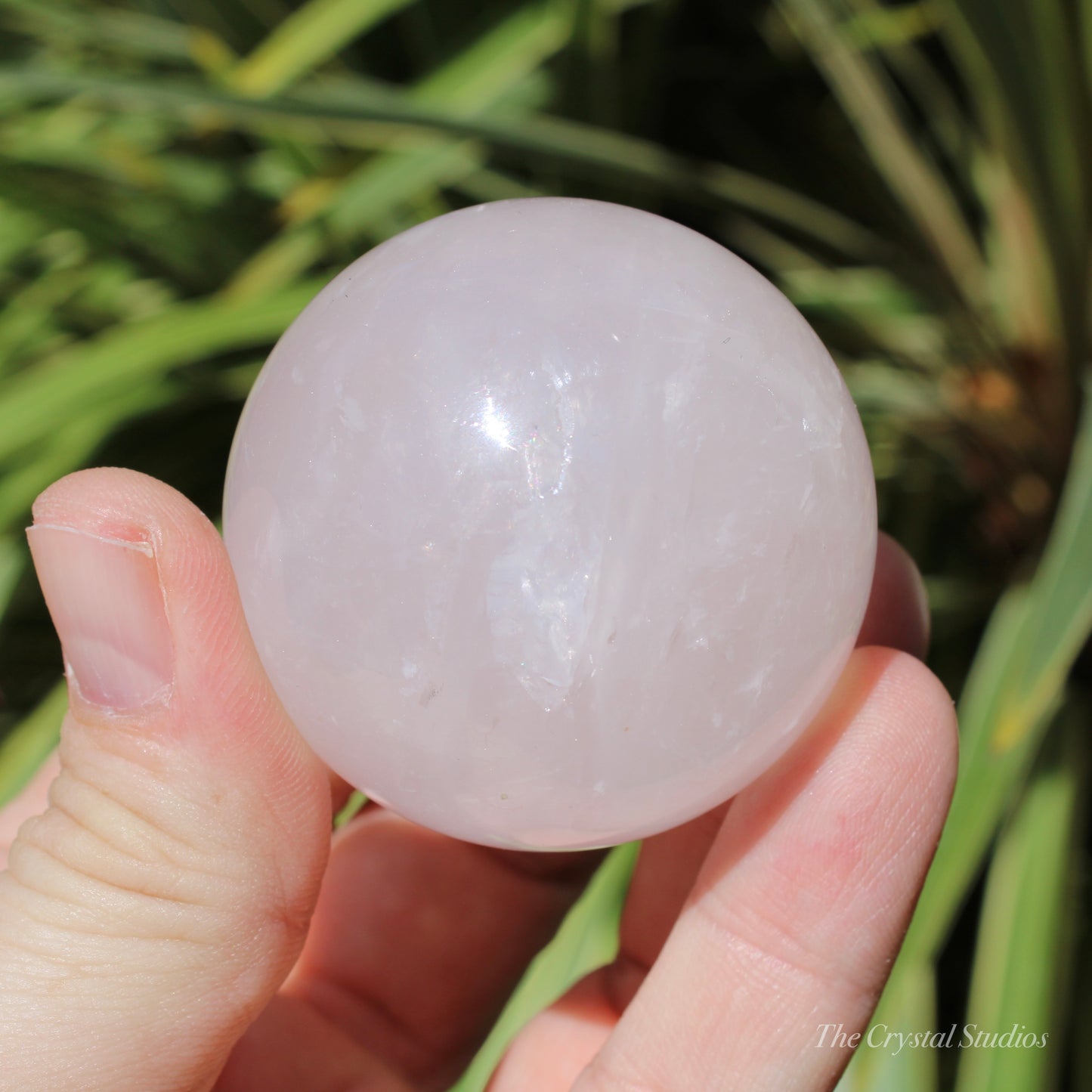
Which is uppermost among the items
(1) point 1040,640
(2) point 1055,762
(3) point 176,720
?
(3) point 176,720

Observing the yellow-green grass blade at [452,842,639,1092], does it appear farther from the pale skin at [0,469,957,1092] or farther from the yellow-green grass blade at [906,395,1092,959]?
the yellow-green grass blade at [906,395,1092,959]

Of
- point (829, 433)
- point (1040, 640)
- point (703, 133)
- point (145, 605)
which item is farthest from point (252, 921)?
point (703, 133)

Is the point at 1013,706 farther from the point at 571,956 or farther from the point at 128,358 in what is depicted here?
the point at 128,358

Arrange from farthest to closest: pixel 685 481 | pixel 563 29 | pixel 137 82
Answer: pixel 563 29 < pixel 137 82 < pixel 685 481

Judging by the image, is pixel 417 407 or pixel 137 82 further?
pixel 137 82

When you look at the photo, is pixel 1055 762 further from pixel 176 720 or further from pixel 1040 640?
pixel 176 720

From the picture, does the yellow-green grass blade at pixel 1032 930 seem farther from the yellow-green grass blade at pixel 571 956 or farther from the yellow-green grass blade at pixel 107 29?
the yellow-green grass blade at pixel 107 29

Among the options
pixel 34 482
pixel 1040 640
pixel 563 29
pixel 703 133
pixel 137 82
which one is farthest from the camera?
pixel 703 133
